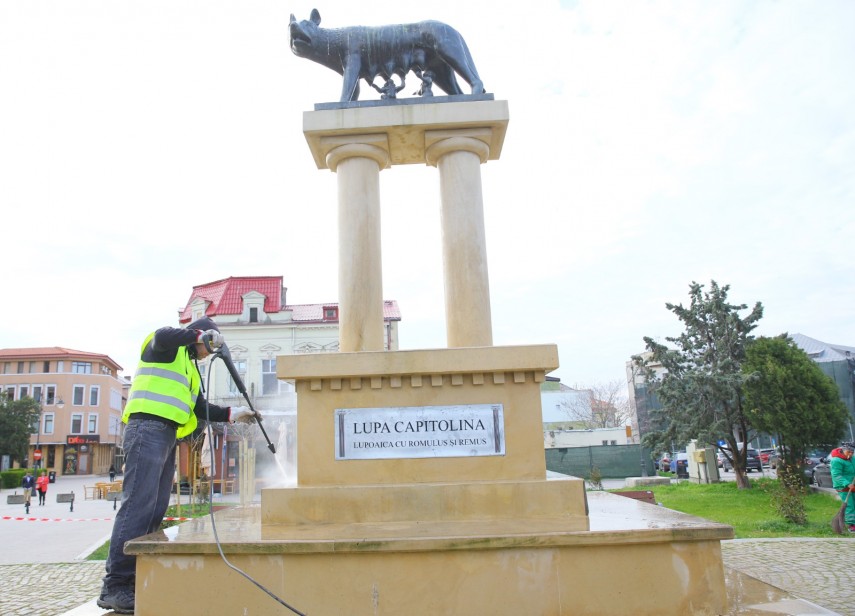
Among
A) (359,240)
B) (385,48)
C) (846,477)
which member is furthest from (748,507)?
(385,48)

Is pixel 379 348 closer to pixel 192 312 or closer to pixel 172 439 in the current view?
pixel 172 439

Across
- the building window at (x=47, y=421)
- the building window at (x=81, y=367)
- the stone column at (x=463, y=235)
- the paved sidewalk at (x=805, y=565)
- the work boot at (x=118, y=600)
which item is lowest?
the paved sidewalk at (x=805, y=565)

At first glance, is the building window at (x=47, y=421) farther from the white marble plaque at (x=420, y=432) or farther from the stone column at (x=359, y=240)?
the white marble plaque at (x=420, y=432)

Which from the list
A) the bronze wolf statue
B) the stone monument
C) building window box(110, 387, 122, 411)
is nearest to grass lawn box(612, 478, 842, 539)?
the stone monument

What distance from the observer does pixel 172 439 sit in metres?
5.31

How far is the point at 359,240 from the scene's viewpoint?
6707 millimetres

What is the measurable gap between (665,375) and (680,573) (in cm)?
1822

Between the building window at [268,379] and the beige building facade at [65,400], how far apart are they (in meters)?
34.2

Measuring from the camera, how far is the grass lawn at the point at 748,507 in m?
11.8

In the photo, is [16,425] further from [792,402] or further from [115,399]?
[792,402]

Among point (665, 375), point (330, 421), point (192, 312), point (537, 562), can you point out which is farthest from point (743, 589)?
point (192, 312)

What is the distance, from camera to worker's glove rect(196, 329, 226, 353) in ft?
16.8

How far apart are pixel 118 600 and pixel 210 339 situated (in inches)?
81.5

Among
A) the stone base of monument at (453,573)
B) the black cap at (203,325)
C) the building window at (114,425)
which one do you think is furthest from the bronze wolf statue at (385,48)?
the building window at (114,425)
